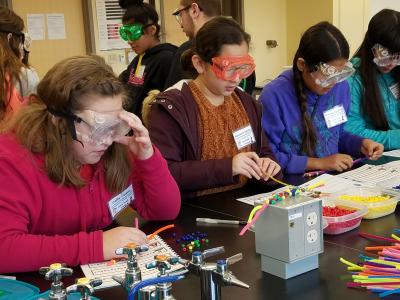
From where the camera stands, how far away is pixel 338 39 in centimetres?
223

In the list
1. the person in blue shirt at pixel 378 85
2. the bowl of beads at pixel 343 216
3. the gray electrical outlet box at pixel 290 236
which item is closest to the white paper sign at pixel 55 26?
the person in blue shirt at pixel 378 85

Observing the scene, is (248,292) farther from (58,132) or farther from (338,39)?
(338,39)

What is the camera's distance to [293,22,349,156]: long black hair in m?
2.21

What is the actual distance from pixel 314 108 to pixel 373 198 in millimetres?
→ 826

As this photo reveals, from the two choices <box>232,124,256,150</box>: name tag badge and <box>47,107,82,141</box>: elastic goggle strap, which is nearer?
<box>47,107,82,141</box>: elastic goggle strap

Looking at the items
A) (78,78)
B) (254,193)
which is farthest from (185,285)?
(254,193)

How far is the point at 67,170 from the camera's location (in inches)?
56.3

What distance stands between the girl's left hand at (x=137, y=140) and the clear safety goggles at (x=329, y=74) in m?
0.97

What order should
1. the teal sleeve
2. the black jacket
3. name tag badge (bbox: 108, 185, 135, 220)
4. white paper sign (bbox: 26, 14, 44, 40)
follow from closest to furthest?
name tag badge (bbox: 108, 185, 135, 220) < the teal sleeve < the black jacket < white paper sign (bbox: 26, 14, 44, 40)

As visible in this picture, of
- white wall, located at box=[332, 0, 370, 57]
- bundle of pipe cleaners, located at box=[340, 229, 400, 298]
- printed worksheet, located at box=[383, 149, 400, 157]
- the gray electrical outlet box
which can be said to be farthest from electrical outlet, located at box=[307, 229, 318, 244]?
white wall, located at box=[332, 0, 370, 57]

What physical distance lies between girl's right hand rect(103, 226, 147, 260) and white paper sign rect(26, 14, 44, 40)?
324cm

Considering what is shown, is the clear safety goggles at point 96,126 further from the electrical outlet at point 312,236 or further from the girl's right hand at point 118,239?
the electrical outlet at point 312,236

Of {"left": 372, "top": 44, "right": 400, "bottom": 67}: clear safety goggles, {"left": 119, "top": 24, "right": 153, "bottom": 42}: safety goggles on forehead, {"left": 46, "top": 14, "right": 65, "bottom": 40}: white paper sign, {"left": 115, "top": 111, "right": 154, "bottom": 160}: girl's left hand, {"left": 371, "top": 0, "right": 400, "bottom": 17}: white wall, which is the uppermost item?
{"left": 371, "top": 0, "right": 400, "bottom": 17}: white wall

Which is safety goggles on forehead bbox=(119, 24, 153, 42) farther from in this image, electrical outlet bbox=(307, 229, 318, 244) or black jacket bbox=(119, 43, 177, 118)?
electrical outlet bbox=(307, 229, 318, 244)
